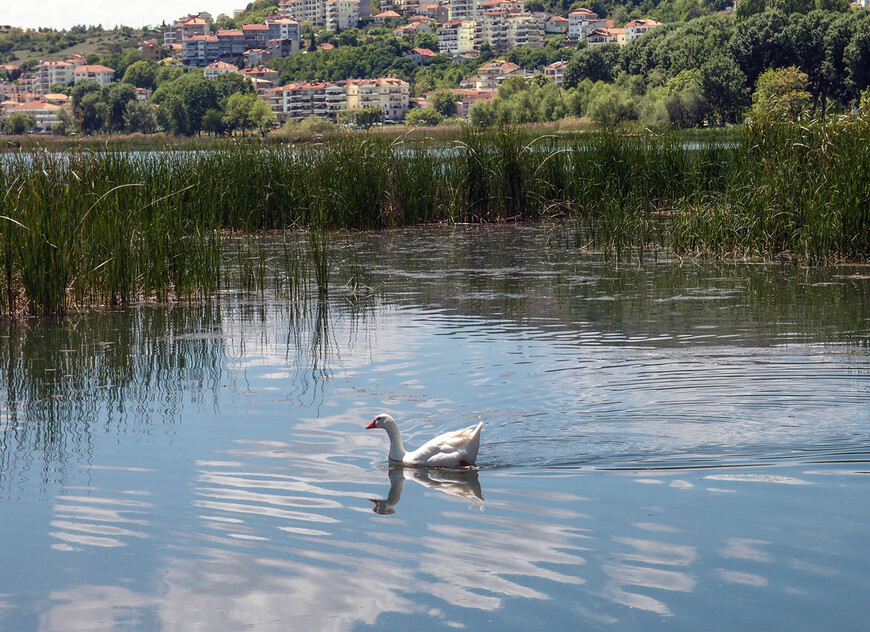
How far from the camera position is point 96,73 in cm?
18675

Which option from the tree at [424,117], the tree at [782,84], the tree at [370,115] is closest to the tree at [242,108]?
the tree at [424,117]

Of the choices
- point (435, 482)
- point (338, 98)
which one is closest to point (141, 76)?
point (338, 98)

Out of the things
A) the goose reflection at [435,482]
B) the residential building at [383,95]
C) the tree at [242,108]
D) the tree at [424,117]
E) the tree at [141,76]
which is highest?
the tree at [141,76]

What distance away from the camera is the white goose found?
5.54 metres

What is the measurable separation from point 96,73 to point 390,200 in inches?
7196

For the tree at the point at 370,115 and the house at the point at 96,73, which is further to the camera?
the house at the point at 96,73

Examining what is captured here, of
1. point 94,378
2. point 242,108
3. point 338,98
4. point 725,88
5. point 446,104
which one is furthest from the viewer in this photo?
point 338,98

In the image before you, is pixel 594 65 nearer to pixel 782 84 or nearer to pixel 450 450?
pixel 782 84

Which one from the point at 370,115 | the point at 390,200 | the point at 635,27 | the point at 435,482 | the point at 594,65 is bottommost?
the point at 435,482

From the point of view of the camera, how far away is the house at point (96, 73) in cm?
17884

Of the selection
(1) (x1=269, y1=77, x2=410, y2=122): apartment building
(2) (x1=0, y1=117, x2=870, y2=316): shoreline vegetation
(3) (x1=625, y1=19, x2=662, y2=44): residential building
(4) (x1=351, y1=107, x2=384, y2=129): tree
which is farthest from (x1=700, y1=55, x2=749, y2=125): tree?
(3) (x1=625, y1=19, x2=662, y2=44): residential building

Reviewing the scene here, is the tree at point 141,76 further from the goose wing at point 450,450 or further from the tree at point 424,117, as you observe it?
the goose wing at point 450,450

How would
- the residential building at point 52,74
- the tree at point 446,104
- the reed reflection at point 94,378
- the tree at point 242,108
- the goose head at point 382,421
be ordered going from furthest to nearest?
the residential building at point 52,74
the tree at point 446,104
the tree at point 242,108
the reed reflection at point 94,378
the goose head at point 382,421

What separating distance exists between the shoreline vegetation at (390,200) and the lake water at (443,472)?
738 mm
